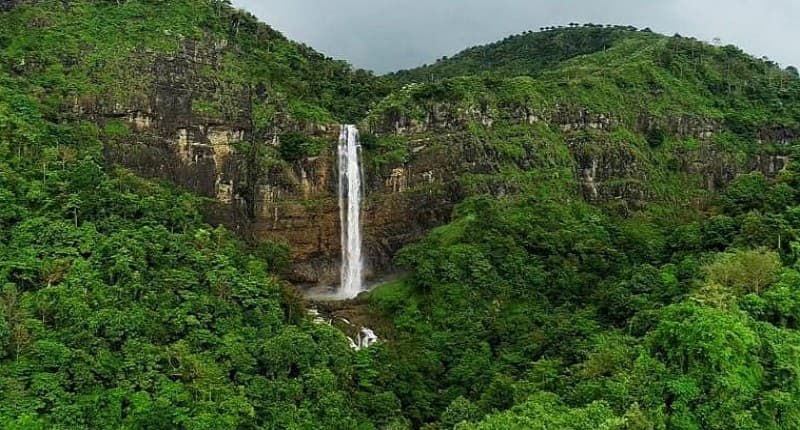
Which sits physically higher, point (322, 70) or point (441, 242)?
point (322, 70)

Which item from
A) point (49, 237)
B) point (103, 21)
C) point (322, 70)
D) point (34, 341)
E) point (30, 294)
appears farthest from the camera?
point (322, 70)

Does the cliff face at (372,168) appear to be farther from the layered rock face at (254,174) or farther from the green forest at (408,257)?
the green forest at (408,257)

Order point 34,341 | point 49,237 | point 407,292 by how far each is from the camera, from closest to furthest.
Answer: point 34,341 < point 49,237 < point 407,292

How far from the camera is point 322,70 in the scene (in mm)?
46969

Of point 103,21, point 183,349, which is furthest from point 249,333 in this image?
point 103,21

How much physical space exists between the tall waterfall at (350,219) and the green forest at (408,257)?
117cm

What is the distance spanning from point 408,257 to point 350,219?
19.3ft

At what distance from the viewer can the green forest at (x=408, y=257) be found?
2202cm

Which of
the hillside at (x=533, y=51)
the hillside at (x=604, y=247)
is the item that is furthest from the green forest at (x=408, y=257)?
the hillside at (x=533, y=51)

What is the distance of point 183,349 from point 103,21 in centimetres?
2243

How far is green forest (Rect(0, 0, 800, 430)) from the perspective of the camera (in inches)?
867

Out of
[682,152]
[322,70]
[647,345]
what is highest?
[322,70]

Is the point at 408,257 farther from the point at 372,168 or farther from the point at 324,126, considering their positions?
the point at 324,126

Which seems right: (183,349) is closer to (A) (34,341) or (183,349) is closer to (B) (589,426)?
(A) (34,341)
